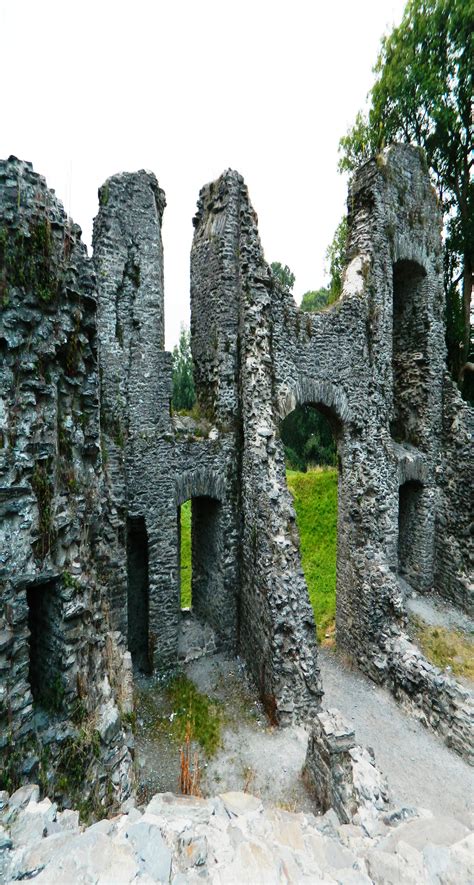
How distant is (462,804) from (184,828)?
17.1 ft

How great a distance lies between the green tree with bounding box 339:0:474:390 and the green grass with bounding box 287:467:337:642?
589 cm

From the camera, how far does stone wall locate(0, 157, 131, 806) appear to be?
3.17 m

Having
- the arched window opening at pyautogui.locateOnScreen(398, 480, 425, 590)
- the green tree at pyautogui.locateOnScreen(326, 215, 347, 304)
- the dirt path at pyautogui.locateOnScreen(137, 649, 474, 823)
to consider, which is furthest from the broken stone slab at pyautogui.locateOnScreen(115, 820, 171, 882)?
the green tree at pyautogui.locateOnScreen(326, 215, 347, 304)

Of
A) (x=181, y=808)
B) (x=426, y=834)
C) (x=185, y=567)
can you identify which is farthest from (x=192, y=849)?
(x=185, y=567)

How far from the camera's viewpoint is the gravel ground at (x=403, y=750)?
589 centimetres

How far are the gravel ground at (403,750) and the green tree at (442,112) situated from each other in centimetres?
1071

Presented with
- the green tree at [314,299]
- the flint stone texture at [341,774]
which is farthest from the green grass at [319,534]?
the green tree at [314,299]

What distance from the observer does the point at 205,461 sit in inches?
324

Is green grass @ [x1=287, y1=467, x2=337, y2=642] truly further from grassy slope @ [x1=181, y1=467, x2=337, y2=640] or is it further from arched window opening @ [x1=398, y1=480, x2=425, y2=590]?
arched window opening @ [x1=398, y1=480, x2=425, y2=590]

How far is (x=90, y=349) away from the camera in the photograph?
4062 millimetres

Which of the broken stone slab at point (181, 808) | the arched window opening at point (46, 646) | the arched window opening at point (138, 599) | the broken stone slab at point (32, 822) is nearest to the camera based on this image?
the broken stone slab at point (32, 822)

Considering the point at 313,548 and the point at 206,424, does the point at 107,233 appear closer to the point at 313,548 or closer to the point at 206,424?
the point at 206,424

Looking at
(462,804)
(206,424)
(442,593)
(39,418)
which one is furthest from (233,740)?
(442,593)

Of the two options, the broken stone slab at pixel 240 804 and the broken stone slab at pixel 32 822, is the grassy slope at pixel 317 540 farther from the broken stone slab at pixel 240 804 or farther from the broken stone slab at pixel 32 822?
the broken stone slab at pixel 32 822
